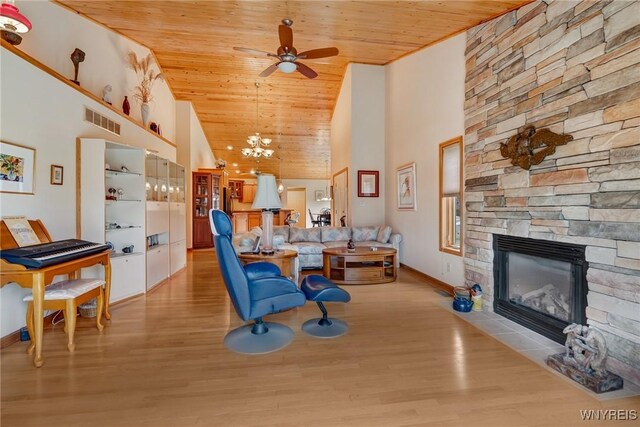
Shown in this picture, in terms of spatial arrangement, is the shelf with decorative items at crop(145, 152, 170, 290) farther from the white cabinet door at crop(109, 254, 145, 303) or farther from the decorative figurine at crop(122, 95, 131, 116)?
the decorative figurine at crop(122, 95, 131, 116)

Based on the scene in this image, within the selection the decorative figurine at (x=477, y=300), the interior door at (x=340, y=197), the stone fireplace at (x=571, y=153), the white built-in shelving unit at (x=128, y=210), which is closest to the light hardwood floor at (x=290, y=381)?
the decorative figurine at (x=477, y=300)

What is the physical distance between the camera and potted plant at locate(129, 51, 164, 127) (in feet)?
16.7

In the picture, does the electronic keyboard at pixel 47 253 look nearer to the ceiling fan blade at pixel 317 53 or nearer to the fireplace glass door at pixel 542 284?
the ceiling fan blade at pixel 317 53

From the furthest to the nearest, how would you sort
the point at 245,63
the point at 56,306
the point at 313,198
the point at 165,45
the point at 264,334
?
the point at 313,198 → the point at 245,63 → the point at 165,45 → the point at 264,334 → the point at 56,306

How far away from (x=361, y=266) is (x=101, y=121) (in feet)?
13.8

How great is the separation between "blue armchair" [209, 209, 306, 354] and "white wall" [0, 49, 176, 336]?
1842 millimetres

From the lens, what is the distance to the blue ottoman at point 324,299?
9.00ft

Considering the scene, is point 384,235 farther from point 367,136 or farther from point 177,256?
point 177,256

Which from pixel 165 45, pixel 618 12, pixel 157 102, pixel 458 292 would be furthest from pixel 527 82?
pixel 157 102

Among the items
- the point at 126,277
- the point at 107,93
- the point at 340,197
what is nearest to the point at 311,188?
the point at 340,197

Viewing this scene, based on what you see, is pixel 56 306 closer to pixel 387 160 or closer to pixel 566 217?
pixel 566 217

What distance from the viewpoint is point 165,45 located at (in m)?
5.25

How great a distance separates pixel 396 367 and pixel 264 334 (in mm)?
1209

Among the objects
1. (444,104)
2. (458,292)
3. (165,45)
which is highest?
(165,45)
